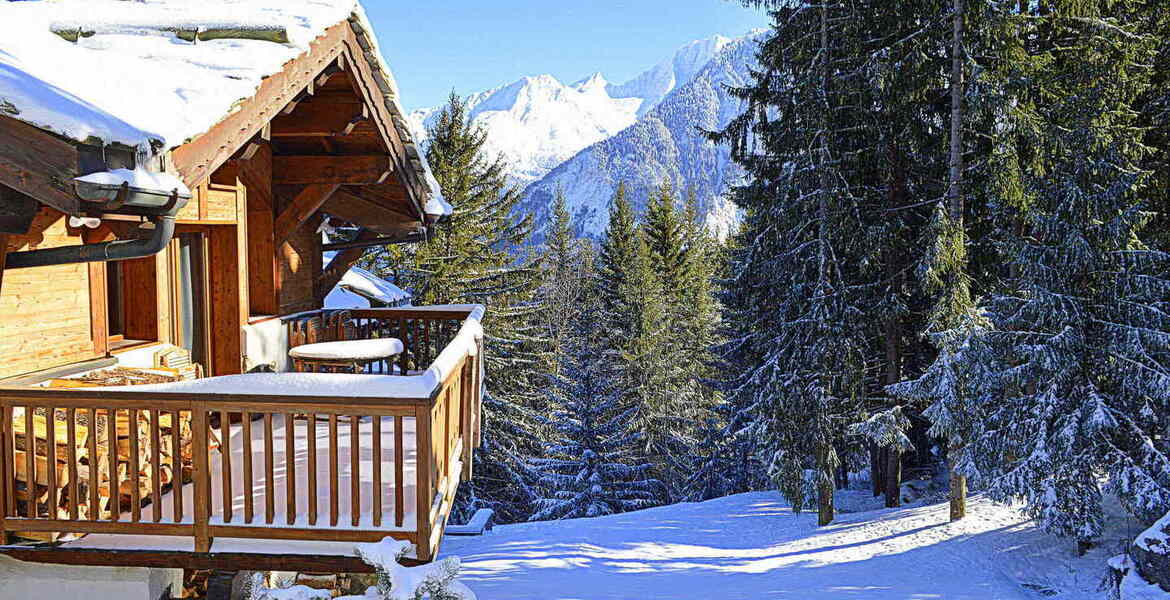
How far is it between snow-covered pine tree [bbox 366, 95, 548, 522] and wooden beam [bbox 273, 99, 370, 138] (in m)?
14.7

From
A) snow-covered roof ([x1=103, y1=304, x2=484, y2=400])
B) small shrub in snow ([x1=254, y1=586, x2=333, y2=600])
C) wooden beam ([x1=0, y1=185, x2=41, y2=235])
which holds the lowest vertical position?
small shrub in snow ([x1=254, y1=586, x2=333, y2=600])

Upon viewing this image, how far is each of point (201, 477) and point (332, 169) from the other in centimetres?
441

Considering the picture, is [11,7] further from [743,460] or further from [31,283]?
[743,460]

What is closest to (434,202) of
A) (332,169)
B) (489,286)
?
(332,169)

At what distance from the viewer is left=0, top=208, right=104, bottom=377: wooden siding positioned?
4789mm

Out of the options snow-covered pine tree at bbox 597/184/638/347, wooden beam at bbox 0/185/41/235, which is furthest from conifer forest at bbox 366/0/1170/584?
wooden beam at bbox 0/185/41/235

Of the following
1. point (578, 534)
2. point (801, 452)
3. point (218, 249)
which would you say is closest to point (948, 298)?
point (801, 452)

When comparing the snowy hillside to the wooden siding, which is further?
the snowy hillside

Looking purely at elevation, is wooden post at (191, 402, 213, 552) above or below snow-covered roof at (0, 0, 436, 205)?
below

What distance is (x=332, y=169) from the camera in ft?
26.0

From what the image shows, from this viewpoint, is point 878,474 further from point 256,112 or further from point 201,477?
point 201,477

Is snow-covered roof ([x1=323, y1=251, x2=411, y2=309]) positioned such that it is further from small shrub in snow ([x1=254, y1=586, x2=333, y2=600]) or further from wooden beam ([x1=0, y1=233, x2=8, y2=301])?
small shrub in snow ([x1=254, y1=586, x2=333, y2=600])

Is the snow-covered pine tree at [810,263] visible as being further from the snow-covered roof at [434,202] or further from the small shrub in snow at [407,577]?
the small shrub in snow at [407,577]

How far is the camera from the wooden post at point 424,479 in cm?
417
